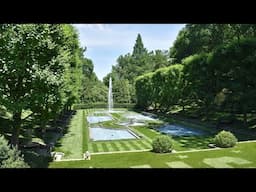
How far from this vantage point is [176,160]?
16000 millimetres

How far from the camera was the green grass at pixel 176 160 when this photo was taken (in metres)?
15.0

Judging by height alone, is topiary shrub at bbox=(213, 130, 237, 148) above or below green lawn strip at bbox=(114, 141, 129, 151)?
above

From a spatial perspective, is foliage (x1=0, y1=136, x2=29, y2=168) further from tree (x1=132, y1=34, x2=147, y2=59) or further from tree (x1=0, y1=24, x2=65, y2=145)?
tree (x1=132, y1=34, x2=147, y2=59)

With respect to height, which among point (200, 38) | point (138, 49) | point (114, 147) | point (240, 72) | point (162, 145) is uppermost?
point (138, 49)

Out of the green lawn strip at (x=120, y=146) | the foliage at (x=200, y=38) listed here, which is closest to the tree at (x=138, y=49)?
the foliage at (x=200, y=38)

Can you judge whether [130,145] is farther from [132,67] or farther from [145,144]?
[132,67]

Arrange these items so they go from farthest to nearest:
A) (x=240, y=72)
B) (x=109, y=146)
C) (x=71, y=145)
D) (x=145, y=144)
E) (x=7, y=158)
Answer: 1. (x=240, y=72)
2. (x=145, y=144)
3. (x=109, y=146)
4. (x=71, y=145)
5. (x=7, y=158)

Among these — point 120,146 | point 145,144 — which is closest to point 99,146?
point 120,146

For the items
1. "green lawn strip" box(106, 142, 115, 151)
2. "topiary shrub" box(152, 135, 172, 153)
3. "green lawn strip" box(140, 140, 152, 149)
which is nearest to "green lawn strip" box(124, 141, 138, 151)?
"green lawn strip" box(140, 140, 152, 149)

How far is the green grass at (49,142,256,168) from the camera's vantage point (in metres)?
15.0

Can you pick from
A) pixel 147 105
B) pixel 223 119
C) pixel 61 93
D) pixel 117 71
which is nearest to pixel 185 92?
pixel 223 119
